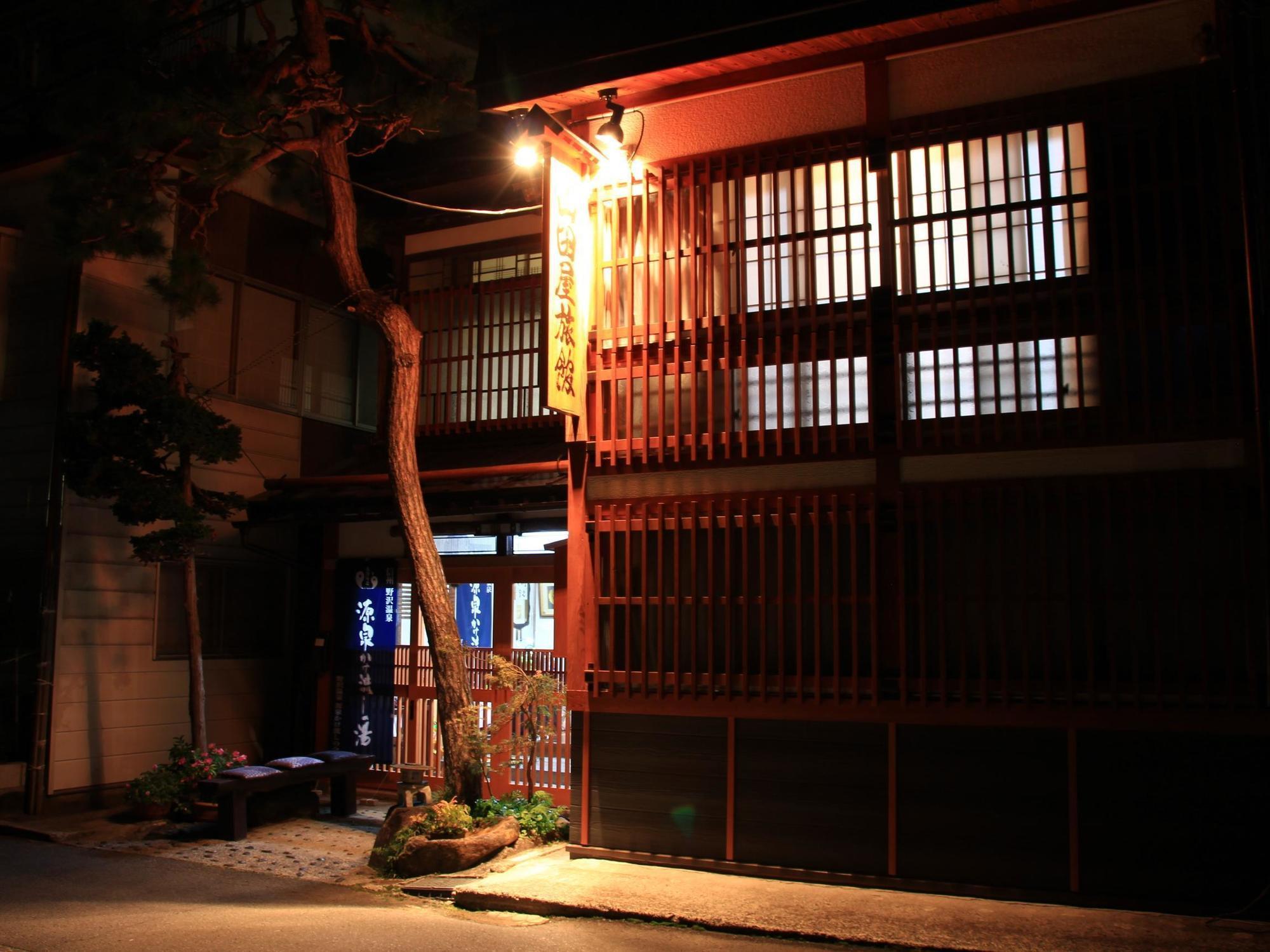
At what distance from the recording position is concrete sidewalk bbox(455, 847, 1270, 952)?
7047 millimetres

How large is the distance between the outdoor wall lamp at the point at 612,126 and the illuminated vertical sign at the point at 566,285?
1.51 feet

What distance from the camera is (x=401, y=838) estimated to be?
32.3 feet

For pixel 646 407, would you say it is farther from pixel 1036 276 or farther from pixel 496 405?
pixel 496 405

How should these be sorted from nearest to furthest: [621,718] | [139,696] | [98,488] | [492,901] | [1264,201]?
[1264,201] < [492,901] < [621,718] < [98,488] < [139,696]

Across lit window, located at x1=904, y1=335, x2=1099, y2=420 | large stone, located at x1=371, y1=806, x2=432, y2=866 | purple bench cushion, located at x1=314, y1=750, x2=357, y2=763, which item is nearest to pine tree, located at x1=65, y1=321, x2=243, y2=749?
purple bench cushion, located at x1=314, y1=750, x2=357, y2=763

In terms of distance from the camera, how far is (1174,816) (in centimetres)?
774

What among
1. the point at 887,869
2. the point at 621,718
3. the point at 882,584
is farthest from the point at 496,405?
the point at 887,869

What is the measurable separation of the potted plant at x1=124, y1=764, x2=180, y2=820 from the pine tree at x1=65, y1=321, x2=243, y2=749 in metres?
0.60

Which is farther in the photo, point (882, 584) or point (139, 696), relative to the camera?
point (139, 696)

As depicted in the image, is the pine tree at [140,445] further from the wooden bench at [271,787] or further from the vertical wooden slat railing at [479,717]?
the vertical wooden slat railing at [479,717]

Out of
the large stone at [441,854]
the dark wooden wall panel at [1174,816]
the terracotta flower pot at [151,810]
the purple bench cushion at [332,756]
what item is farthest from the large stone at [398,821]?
the dark wooden wall panel at [1174,816]

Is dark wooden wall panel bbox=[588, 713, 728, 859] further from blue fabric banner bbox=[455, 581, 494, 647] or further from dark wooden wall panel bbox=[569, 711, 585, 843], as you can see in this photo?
blue fabric banner bbox=[455, 581, 494, 647]

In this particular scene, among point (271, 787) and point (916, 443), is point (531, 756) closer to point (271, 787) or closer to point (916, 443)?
point (271, 787)

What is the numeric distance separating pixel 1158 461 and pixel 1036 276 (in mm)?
1836
